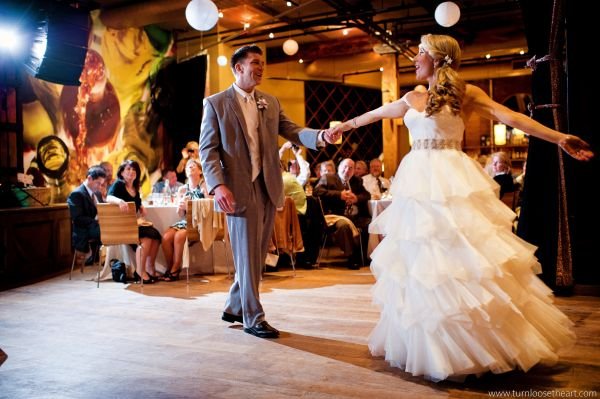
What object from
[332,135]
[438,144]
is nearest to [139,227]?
[332,135]

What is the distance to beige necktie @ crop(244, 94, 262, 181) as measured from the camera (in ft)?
10.0

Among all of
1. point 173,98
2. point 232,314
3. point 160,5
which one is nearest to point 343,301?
point 232,314

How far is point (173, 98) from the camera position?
9844 mm

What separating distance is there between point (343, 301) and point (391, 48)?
7.68 meters

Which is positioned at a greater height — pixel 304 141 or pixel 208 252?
pixel 304 141

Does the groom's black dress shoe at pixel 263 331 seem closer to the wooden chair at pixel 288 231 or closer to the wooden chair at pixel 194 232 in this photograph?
the wooden chair at pixel 194 232

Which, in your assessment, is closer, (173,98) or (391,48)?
(173,98)

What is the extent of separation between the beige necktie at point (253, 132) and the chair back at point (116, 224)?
2308 mm

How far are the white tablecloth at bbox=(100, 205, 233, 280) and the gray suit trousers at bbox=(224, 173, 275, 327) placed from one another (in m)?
2.42

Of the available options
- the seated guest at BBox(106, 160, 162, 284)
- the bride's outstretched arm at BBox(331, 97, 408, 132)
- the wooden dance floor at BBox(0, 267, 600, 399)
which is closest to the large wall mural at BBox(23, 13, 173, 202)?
the seated guest at BBox(106, 160, 162, 284)

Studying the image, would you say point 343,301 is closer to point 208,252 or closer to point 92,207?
point 208,252

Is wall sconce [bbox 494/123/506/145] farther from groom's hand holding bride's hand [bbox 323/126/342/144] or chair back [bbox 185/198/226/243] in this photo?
groom's hand holding bride's hand [bbox 323/126/342/144]

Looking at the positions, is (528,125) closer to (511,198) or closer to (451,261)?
(451,261)

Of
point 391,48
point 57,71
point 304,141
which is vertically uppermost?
point 391,48
